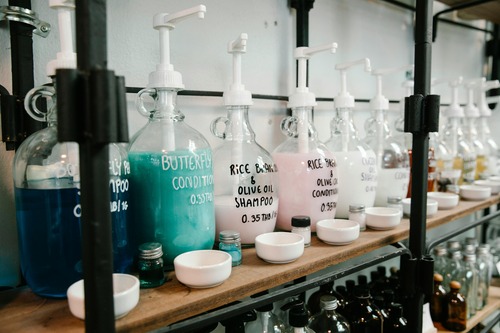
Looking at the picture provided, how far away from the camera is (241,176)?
684 millimetres

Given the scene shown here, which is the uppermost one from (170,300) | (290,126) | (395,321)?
(290,126)

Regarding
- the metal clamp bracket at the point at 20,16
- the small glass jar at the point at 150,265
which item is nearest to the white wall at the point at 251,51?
the metal clamp bracket at the point at 20,16

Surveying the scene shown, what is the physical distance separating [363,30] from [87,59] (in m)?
1.06

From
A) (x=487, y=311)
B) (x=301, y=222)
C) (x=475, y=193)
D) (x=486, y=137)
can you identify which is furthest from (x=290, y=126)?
(x=486, y=137)

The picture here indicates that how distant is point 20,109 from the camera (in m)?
0.59

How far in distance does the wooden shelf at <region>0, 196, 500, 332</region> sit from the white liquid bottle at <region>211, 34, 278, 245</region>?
58 millimetres

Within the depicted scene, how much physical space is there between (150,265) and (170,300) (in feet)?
0.20

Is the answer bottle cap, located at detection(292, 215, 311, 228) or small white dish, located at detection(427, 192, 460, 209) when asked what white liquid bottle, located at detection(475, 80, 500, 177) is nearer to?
small white dish, located at detection(427, 192, 460, 209)

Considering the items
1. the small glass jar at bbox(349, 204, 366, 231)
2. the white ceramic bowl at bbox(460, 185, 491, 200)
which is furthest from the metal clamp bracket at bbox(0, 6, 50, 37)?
the white ceramic bowl at bbox(460, 185, 491, 200)

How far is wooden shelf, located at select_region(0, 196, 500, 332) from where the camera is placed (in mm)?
448

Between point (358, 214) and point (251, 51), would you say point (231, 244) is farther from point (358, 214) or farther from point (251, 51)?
point (251, 51)

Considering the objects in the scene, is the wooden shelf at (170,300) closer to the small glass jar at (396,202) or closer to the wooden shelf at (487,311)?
the small glass jar at (396,202)

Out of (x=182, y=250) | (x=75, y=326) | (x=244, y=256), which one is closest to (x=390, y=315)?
(x=244, y=256)

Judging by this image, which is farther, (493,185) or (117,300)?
(493,185)
